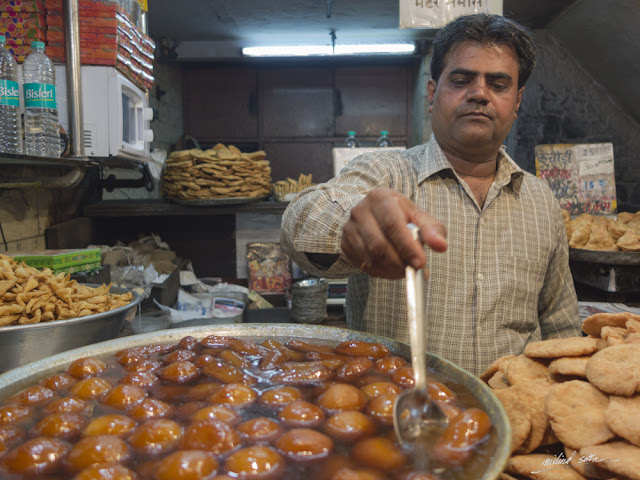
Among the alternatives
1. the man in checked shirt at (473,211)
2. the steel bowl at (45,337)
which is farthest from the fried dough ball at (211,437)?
the man in checked shirt at (473,211)

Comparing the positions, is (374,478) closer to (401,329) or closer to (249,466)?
(249,466)

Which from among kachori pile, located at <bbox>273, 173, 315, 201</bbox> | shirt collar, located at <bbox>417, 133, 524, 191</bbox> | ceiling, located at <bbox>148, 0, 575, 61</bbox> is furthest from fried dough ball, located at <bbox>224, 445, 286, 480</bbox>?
ceiling, located at <bbox>148, 0, 575, 61</bbox>

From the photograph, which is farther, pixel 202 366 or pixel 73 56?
pixel 73 56

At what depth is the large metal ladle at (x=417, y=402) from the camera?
729mm

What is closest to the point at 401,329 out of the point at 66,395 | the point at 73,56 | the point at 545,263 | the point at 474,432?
the point at 545,263

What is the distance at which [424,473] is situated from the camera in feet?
2.21

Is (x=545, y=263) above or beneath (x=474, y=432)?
above

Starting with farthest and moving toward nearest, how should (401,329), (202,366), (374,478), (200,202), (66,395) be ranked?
(200,202) → (401,329) → (202,366) → (66,395) → (374,478)

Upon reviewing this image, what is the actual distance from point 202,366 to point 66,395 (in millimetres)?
258

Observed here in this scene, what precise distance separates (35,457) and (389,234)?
2.05 feet

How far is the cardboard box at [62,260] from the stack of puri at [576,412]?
1710 millimetres

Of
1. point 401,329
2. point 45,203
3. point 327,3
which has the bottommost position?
point 401,329

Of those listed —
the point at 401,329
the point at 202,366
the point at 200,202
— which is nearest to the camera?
the point at 202,366

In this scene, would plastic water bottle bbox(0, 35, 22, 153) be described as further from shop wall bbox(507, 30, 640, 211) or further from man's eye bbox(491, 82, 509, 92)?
shop wall bbox(507, 30, 640, 211)
